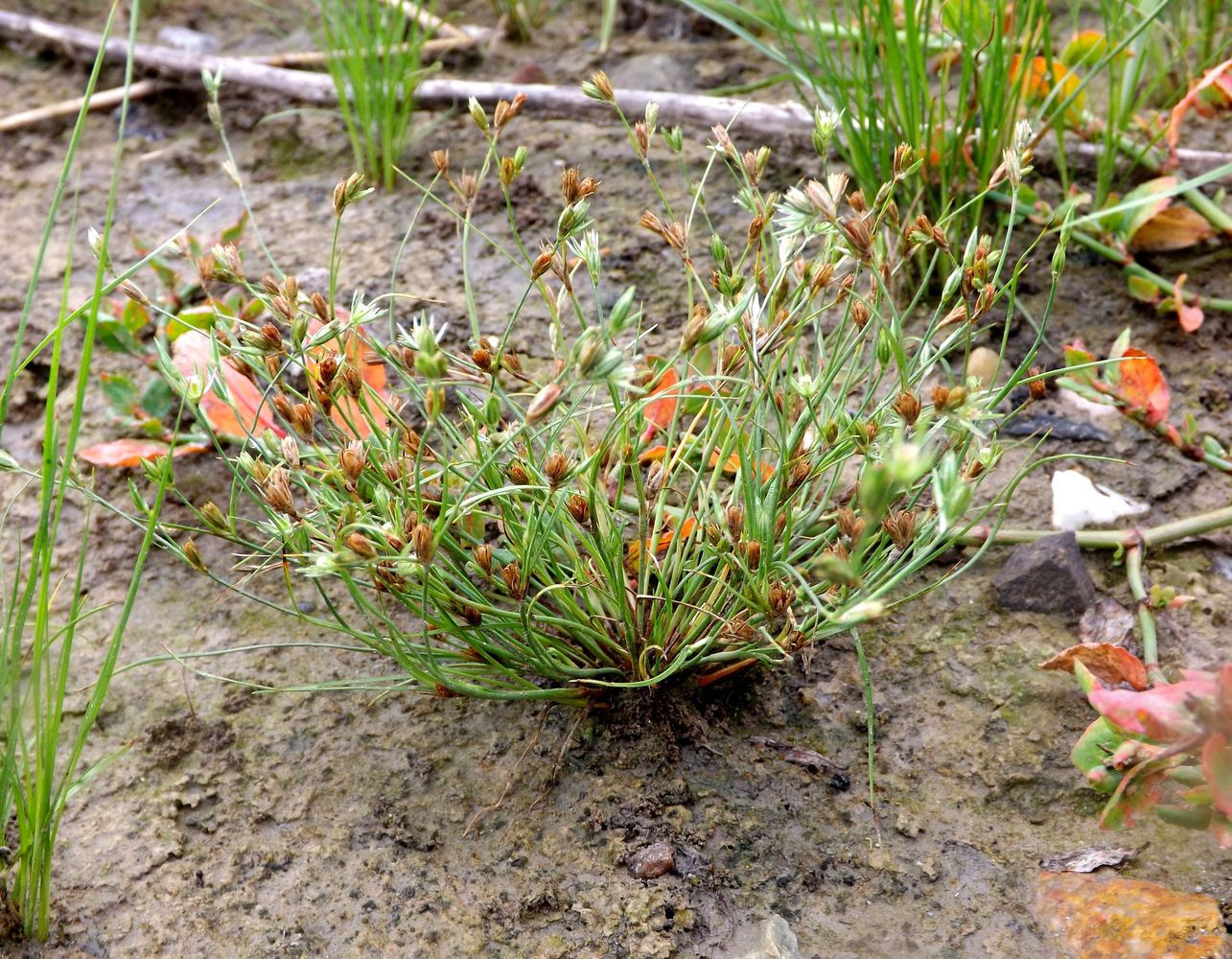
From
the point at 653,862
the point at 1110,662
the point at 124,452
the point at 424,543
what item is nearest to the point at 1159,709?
the point at 1110,662

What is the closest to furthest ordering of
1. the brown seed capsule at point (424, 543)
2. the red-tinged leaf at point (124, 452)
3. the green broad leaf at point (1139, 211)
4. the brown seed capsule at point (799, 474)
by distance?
the brown seed capsule at point (424, 543)
the brown seed capsule at point (799, 474)
the red-tinged leaf at point (124, 452)
the green broad leaf at point (1139, 211)

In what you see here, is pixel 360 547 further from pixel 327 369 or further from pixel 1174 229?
pixel 1174 229

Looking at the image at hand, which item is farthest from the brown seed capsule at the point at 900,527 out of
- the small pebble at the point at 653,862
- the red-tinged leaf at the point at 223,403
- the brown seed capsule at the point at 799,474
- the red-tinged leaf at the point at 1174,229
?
the red-tinged leaf at the point at 1174,229

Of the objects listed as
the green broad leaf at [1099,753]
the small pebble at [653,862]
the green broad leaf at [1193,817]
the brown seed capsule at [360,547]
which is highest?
the brown seed capsule at [360,547]

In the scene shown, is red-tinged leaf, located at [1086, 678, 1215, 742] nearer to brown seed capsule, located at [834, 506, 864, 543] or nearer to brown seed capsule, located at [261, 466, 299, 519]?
brown seed capsule, located at [834, 506, 864, 543]

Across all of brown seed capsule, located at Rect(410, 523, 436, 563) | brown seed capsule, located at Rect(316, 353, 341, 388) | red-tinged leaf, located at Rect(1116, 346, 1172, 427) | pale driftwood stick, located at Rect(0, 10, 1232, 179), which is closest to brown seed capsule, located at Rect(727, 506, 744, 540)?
brown seed capsule, located at Rect(410, 523, 436, 563)

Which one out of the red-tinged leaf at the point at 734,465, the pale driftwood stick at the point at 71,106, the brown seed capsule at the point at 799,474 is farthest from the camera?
the pale driftwood stick at the point at 71,106

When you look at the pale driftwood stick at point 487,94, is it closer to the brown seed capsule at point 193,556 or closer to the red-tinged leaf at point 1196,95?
the red-tinged leaf at point 1196,95

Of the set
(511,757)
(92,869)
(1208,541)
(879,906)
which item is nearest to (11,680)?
(92,869)
